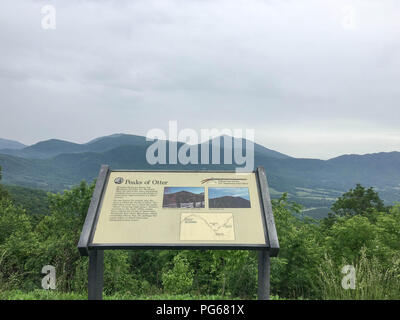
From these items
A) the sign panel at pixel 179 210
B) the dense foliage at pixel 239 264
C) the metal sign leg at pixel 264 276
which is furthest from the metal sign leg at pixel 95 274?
the metal sign leg at pixel 264 276

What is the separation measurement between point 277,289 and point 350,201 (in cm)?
3367

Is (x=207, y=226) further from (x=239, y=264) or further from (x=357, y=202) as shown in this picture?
(x=357, y=202)

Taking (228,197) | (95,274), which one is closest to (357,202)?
(228,197)

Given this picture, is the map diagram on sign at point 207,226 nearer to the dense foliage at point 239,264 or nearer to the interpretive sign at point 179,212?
the interpretive sign at point 179,212

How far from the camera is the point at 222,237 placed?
4.20 meters

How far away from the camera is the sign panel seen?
4191mm

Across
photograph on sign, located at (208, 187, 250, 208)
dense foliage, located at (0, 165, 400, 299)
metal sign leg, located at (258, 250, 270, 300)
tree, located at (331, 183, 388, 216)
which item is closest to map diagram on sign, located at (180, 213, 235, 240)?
photograph on sign, located at (208, 187, 250, 208)

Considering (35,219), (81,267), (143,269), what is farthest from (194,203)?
(35,219)

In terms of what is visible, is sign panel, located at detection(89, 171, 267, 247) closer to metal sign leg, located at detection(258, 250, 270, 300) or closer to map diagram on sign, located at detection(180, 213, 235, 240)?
map diagram on sign, located at detection(180, 213, 235, 240)

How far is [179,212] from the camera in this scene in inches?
176

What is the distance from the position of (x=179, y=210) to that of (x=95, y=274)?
1.38 metres

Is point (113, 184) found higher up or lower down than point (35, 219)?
higher up

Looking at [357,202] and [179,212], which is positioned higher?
[179,212]
